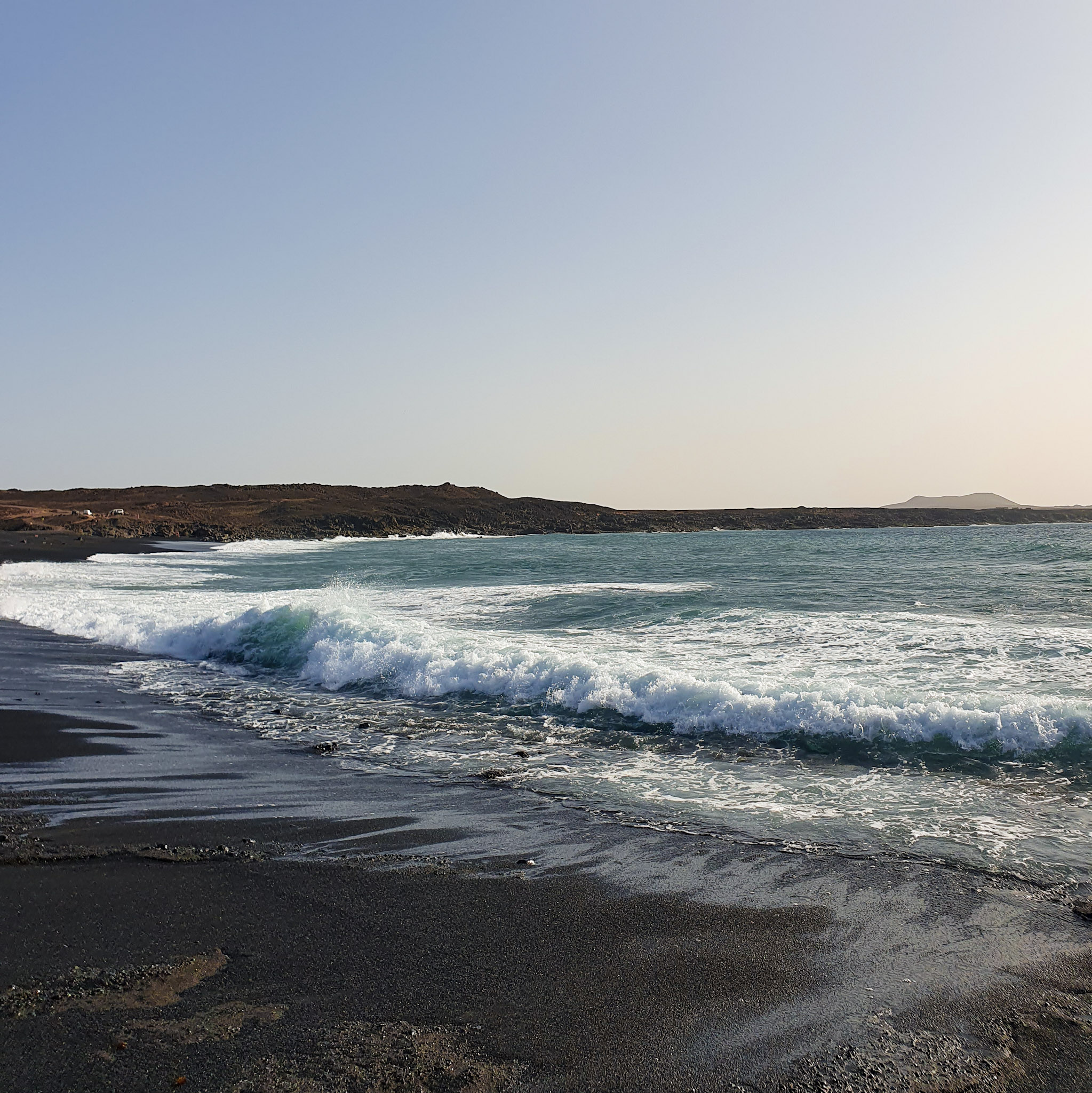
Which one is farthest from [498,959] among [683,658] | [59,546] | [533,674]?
[59,546]

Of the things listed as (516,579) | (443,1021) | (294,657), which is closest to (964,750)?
(443,1021)

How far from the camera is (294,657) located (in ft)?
46.1

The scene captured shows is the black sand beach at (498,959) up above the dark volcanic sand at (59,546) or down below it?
below

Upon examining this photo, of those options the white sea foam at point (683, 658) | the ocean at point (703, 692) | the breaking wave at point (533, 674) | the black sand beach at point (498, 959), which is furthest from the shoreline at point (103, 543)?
the black sand beach at point (498, 959)

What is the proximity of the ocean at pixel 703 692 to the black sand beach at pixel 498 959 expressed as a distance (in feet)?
2.69

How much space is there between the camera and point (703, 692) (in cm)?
962

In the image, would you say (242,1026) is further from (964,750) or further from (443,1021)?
(964,750)

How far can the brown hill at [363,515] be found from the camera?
73.3m

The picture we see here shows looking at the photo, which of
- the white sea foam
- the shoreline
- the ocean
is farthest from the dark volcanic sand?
the white sea foam

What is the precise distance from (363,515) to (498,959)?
90.8 metres

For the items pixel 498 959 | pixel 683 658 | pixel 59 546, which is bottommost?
pixel 498 959

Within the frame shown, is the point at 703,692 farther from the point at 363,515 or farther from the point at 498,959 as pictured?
the point at 363,515

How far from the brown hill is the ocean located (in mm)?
54422

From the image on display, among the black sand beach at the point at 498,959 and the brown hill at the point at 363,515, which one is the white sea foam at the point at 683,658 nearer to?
the black sand beach at the point at 498,959
